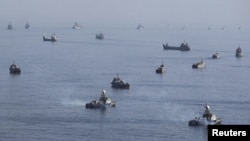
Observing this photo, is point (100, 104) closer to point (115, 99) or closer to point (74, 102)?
point (74, 102)

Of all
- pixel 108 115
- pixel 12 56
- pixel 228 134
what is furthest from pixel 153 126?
pixel 12 56

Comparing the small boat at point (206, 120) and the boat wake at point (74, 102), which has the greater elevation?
the boat wake at point (74, 102)

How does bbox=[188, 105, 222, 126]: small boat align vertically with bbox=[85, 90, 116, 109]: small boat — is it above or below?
below

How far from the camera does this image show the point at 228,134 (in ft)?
117

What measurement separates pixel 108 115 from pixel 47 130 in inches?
620

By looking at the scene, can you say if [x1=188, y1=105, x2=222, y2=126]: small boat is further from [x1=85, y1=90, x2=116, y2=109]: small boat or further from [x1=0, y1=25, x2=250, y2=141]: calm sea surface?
[x1=85, y1=90, x2=116, y2=109]: small boat

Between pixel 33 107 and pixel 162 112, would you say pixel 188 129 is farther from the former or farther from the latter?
pixel 33 107

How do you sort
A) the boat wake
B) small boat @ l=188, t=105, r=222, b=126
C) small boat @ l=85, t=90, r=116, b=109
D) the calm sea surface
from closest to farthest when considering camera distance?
the calm sea surface < small boat @ l=188, t=105, r=222, b=126 < small boat @ l=85, t=90, r=116, b=109 < the boat wake

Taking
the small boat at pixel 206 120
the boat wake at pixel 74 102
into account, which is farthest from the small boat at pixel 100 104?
the small boat at pixel 206 120

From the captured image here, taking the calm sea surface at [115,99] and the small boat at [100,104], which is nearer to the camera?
the calm sea surface at [115,99]

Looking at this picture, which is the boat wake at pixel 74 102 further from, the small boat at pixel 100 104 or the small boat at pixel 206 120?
the small boat at pixel 206 120

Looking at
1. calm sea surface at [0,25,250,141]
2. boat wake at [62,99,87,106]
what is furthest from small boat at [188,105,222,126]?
boat wake at [62,99,87,106]

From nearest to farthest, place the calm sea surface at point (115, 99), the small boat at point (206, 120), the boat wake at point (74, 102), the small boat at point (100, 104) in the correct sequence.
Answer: the calm sea surface at point (115, 99) < the small boat at point (206, 120) < the small boat at point (100, 104) < the boat wake at point (74, 102)

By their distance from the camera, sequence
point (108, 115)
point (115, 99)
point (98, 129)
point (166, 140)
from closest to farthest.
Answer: point (166, 140), point (98, 129), point (108, 115), point (115, 99)
